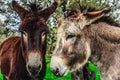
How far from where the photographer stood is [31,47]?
32.5 feet

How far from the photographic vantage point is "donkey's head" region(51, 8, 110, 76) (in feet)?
26.1

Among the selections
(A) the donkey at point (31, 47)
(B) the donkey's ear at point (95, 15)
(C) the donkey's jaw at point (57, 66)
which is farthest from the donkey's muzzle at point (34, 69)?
(B) the donkey's ear at point (95, 15)

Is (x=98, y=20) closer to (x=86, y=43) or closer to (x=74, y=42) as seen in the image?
(x=86, y=43)

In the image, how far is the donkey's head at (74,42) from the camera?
7961mm

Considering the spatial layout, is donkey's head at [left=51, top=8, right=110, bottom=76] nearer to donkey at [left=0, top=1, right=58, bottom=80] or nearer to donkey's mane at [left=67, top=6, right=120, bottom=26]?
donkey's mane at [left=67, top=6, right=120, bottom=26]

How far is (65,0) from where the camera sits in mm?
19297

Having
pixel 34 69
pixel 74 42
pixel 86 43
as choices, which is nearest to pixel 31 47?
pixel 34 69

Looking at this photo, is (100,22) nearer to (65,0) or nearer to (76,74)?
(76,74)

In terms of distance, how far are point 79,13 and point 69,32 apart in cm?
54

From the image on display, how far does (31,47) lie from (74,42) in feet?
6.81

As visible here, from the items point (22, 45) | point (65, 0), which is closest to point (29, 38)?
point (22, 45)

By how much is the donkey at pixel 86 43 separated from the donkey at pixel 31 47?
1832mm

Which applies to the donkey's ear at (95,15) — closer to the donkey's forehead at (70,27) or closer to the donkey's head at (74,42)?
the donkey's head at (74,42)

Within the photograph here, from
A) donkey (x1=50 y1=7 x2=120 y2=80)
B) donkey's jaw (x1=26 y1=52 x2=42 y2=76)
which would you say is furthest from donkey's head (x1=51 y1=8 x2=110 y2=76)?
donkey's jaw (x1=26 y1=52 x2=42 y2=76)
